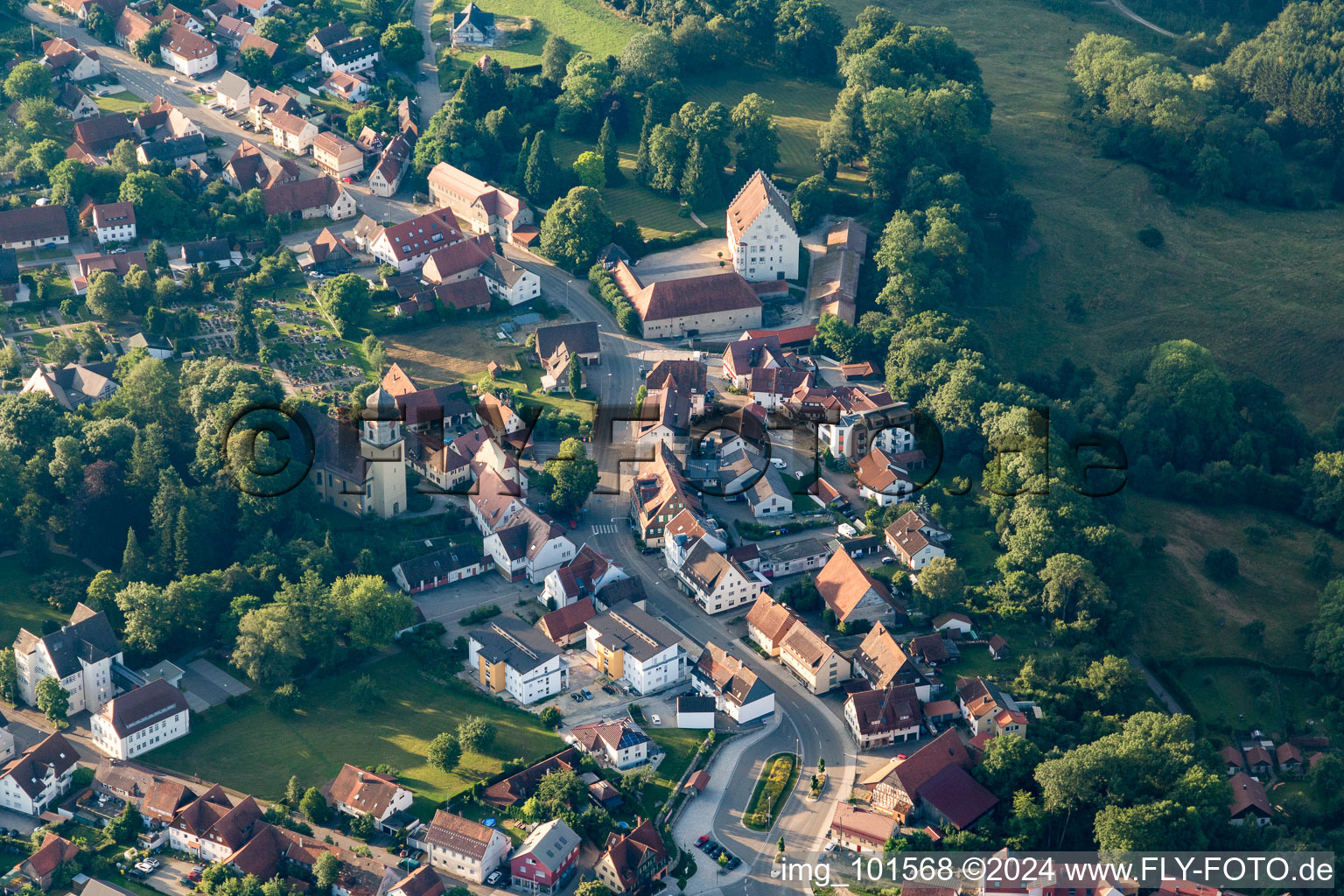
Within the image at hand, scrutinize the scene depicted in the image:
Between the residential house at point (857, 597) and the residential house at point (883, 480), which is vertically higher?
the residential house at point (883, 480)

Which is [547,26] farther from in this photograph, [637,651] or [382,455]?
[637,651]

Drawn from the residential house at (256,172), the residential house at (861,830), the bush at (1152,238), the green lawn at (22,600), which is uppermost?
the residential house at (256,172)

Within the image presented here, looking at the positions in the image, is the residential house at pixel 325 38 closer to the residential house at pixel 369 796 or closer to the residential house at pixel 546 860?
the residential house at pixel 369 796

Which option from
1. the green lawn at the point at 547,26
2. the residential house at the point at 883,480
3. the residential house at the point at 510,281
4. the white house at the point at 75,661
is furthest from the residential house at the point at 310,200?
the residential house at the point at 883,480

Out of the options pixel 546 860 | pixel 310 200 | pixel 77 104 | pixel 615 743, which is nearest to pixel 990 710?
pixel 615 743

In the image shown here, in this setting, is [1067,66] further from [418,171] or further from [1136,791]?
[1136,791]

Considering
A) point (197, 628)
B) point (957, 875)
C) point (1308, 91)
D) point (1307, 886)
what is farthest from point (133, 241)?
point (1308, 91)

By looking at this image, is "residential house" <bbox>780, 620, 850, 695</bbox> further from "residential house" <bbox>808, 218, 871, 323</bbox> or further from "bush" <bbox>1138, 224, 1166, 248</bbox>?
"bush" <bbox>1138, 224, 1166, 248</bbox>
